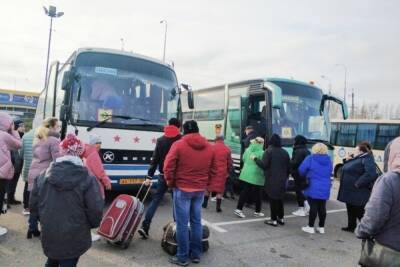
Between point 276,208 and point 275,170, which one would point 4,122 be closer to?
point 275,170

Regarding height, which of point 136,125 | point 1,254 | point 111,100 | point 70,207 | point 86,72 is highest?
point 86,72

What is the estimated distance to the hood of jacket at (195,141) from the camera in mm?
4520

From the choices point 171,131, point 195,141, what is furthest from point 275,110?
point 195,141

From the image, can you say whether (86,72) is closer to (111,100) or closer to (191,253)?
(111,100)

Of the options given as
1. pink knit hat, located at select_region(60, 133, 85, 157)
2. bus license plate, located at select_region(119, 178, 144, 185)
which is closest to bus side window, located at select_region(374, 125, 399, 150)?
bus license plate, located at select_region(119, 178, 144, 185)

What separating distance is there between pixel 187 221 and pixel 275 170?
2.82 m

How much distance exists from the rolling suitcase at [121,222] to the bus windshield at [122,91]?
2417 millimetres

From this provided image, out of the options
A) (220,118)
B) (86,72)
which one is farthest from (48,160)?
(220,118)

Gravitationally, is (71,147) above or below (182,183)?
above

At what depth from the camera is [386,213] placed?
107 inches

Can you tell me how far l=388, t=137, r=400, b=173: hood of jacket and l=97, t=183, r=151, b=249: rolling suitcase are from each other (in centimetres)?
344

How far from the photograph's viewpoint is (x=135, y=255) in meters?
4.78

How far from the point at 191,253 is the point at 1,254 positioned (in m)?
2.55

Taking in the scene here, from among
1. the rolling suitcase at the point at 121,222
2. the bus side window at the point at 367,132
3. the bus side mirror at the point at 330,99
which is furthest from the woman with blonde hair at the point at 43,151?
the bus side window at the point at 367,132
